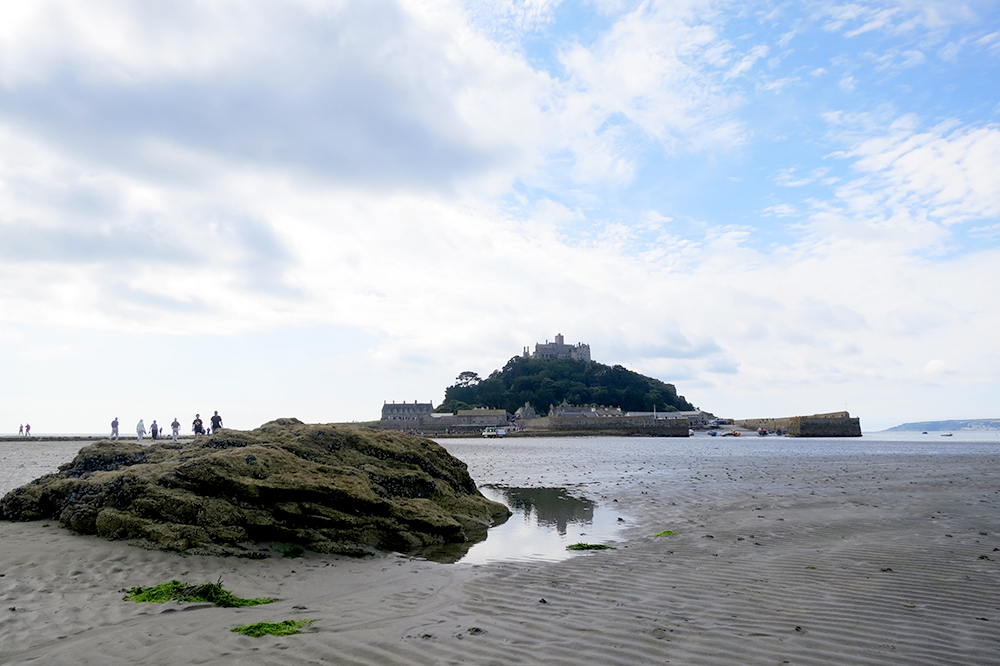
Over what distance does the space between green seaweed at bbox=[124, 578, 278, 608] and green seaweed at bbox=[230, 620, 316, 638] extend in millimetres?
1080

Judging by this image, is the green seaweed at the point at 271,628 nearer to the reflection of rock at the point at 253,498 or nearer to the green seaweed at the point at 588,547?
the reflection of rock at the point at 253,498

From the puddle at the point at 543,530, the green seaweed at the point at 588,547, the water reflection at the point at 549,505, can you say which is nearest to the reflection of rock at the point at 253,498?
the puddle at the point at 543,530

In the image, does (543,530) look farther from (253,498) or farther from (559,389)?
(559,389)

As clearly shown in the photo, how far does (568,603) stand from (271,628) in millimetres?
3328

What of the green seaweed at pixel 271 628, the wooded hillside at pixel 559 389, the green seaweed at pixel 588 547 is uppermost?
the wooded hillside at pixel 559 389

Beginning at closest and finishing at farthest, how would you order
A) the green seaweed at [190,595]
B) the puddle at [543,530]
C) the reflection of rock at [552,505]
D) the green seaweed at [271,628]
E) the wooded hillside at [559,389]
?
the green seaweed at [271,628]
the green seaweed at [190,595]
the puddle at [543,530]
the reflection of rock at [552,505]
the wooded hillside at [559,389]

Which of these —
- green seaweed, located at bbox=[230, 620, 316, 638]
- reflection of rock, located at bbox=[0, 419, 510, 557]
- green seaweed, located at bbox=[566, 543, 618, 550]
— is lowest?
green seaweed, located at bbox=[566, 543, 618, 550]

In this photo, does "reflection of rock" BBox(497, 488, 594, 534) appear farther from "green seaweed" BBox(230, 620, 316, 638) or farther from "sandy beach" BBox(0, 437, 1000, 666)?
"green seaweed" BBox(230, 620, 316, 638)

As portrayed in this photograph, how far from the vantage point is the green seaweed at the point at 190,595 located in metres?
7.05

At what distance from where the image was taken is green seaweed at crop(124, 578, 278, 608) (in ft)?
23.1

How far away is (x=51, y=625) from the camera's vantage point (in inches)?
239

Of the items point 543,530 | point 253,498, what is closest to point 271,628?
point 253,498

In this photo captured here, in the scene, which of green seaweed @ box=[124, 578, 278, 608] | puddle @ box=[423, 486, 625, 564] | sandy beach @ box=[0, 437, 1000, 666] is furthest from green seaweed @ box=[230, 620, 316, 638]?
puddle @ box=[423, 486, 625, 564]

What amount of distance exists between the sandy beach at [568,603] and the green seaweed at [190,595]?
0.23m
